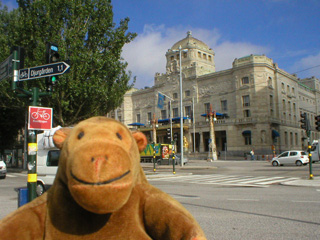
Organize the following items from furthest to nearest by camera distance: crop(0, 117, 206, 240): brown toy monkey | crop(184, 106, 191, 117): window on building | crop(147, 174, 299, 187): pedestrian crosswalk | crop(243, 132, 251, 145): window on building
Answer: crop(184, 106, 191, 117): window on building, crop(243, 132, 251, 145): window on building, crop(147, 174, 299, 187): pedestrian crosswalk, crop(0, 117, 206, 240): brown toy monkey

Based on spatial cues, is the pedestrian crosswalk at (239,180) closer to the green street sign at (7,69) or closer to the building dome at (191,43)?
the green street sign at (7,69)

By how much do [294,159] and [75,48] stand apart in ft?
69.1

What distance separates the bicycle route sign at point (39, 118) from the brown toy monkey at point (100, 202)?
3.64 meters

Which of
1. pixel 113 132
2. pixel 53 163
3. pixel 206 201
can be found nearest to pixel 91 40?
pixel 53 163

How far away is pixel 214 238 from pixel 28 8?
2061 centimetres

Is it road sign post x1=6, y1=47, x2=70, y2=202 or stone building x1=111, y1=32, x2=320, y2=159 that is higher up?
stone building x1=111, y1=32, x2=320, y2=159

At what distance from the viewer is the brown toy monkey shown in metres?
1.59

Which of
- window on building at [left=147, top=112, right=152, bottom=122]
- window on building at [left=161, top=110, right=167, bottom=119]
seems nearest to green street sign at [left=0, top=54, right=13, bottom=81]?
window on building at [left=161, top=110, right=167, bottom=119]

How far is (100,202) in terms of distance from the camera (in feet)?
5.10

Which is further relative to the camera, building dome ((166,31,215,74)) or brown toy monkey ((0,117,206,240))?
building dome ((166,31,215,74))

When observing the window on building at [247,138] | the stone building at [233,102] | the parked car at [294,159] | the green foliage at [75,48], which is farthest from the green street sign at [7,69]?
the window on building at [247,138]

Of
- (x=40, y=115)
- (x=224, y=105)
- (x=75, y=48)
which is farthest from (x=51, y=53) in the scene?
(x=224, y=105)

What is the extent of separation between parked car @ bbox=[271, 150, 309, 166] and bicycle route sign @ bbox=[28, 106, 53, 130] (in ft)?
83.5

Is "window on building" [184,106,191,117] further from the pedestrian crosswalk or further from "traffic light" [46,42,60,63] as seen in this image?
"traffic light" [46,42,60,63]
